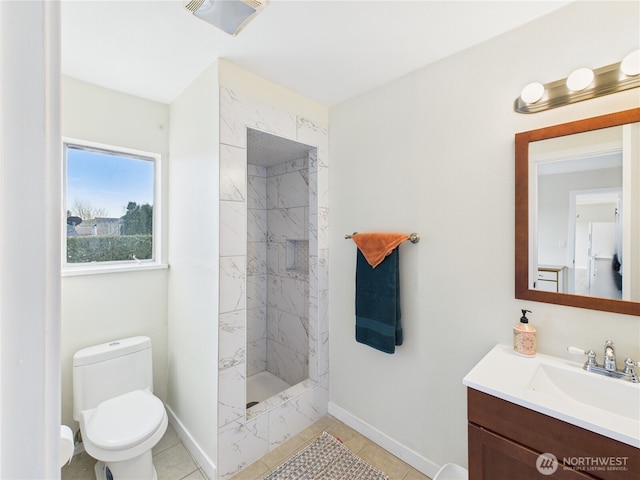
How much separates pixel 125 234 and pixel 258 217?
1.20m

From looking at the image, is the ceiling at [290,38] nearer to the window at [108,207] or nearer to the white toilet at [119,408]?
the window at [108,207]

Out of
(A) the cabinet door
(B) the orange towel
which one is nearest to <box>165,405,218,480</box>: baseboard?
(A) the cabinet door

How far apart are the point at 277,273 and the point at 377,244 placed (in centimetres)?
142

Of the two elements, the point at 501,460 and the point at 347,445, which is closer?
the point at 501,460

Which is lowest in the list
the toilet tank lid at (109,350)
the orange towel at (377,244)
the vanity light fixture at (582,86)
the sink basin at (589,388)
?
the toilet tank lid at (109,350)

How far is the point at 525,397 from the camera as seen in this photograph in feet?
3.35

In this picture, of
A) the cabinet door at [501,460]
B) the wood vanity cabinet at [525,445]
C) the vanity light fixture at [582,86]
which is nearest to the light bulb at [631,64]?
the vanity light fixture at [582,86]

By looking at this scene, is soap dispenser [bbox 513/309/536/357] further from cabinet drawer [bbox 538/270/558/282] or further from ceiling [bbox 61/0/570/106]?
ceiling [bbox 61/0/570/106]

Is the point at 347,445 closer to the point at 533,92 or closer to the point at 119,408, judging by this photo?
the point at 119,408

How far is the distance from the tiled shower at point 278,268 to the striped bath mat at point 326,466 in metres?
0.80

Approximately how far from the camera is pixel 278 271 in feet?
9.77

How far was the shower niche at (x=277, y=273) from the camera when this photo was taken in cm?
272

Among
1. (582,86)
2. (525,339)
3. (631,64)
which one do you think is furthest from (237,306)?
(631,64)

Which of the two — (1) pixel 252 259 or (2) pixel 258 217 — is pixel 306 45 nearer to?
(2) pixel 258 217
